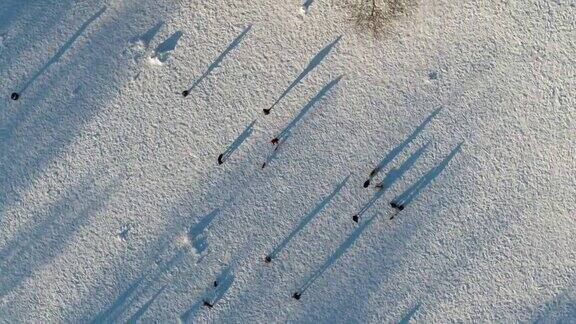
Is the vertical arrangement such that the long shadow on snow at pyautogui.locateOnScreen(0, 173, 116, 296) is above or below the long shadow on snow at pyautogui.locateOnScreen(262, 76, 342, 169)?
below

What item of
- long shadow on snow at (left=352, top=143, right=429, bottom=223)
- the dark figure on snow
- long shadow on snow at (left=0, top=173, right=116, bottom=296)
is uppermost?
long shadow on snow at (left=352, top=143, right=429, bottom=223)

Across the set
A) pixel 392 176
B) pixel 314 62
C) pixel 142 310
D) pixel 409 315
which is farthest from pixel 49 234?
pixel 409 315

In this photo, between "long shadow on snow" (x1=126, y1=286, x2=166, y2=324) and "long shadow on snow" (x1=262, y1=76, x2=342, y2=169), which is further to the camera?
"long shadow on snow" (x1=126, y1=286, x2=166, y2=324)

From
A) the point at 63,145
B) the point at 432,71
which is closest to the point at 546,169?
the point at 432,71

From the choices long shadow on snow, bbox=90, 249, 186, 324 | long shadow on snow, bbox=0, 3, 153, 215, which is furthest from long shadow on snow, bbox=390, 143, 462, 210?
long shadow on snow, bbox=0, 3, 153, 215

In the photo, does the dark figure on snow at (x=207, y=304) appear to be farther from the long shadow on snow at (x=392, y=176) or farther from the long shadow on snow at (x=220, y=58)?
the long shadow on snow at (x=220, y=58)

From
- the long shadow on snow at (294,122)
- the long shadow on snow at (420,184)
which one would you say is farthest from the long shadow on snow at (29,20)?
the long shadow on snow at (420,184)

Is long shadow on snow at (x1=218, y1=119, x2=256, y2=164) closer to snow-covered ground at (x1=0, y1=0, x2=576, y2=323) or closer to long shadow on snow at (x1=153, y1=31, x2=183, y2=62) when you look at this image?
snow-covered ground at (x1=0, y1=0, x2=576, y2=323)

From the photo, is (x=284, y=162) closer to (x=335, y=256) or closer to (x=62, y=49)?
(x=335, y=256)
